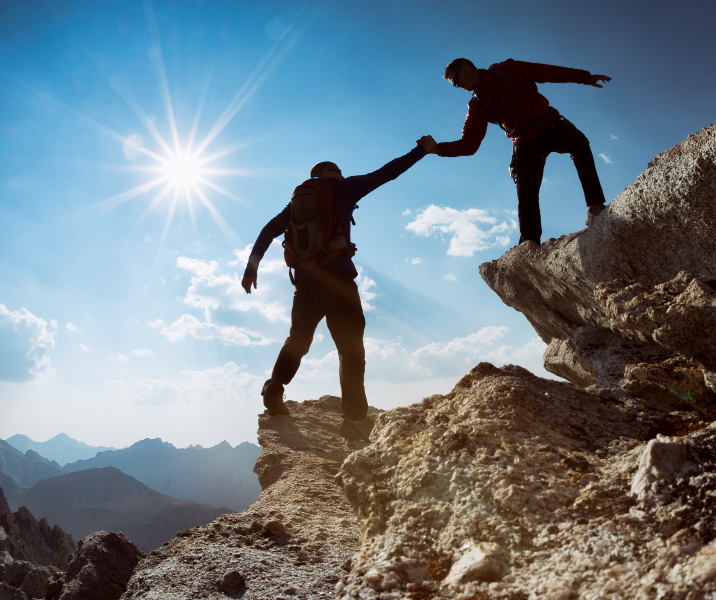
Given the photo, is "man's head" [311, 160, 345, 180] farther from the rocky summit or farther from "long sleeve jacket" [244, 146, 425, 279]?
the rocky summit

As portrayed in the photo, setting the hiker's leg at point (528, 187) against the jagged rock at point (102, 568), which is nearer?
the jagged rock at point (102, 568)

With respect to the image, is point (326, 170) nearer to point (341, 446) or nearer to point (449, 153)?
point (449, 153)

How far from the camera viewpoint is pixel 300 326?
5617mm

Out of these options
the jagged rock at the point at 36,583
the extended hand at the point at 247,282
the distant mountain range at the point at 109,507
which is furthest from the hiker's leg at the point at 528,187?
the distant mountain range at the point at 109,507

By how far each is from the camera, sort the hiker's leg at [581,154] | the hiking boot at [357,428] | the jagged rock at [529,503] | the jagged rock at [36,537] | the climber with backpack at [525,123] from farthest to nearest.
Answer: the jagged rock at [36,537]
the hiking boot at [357,428]
the climber with backpack at [525,123]
the hiker's leg at [581,154]
the jagged rock at [529,503]

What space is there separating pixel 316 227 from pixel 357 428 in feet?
8.58

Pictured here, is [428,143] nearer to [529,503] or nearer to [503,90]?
[503,90]

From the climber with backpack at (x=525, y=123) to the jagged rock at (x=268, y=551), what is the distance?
12.5 feet

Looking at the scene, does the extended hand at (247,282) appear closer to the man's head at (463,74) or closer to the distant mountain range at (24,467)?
the man's head at (463,74)

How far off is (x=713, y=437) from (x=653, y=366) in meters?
1.55

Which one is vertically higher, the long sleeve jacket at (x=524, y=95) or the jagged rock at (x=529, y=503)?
the long sleeve jacket at (x=524, y=95)

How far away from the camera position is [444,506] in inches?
66.5

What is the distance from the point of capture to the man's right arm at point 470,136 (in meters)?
4.89

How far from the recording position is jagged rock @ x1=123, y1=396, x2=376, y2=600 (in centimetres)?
205
